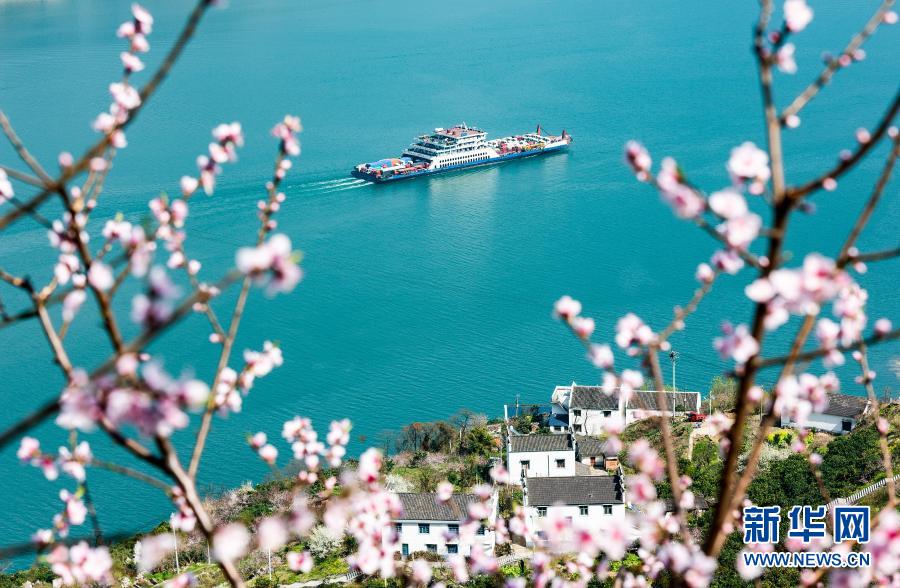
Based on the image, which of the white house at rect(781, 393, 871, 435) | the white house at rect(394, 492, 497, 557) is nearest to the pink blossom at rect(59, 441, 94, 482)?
the white house at rect(394, 492, 497, 557)

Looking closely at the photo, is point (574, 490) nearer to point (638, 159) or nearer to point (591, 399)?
point (591, 399)

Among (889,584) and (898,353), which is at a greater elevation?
(898,353)

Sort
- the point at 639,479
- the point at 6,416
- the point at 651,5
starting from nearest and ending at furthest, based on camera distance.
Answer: the point at 639,479
the point at 6,416
the point at 651,5

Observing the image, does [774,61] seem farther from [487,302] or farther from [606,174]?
[606,174]

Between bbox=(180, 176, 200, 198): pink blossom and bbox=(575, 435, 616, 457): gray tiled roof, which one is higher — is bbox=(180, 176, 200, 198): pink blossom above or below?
below

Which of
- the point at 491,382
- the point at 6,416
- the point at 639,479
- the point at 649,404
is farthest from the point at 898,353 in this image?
the point at 639,479

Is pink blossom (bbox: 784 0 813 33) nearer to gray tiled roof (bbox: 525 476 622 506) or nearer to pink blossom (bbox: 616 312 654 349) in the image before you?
pink blossom (bbox: 616 312 654 349)
